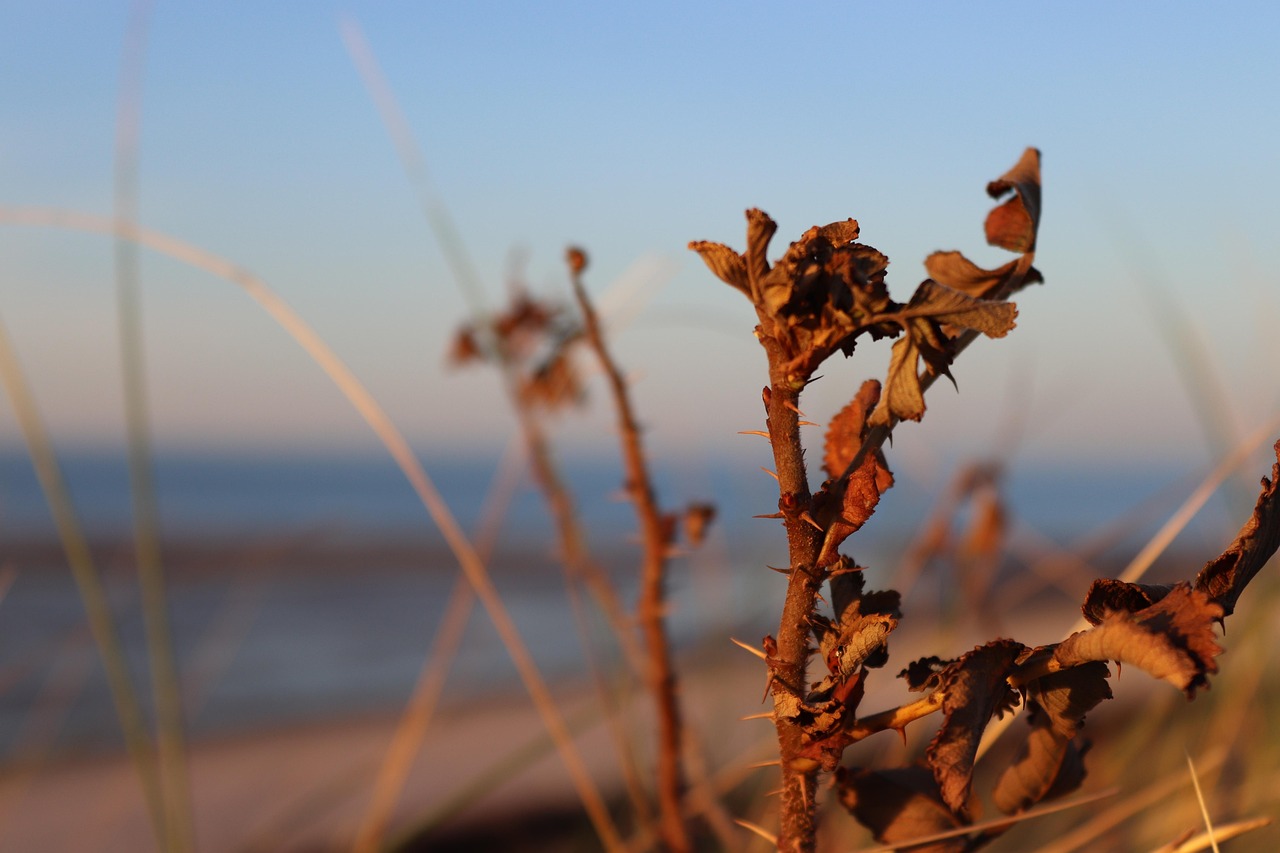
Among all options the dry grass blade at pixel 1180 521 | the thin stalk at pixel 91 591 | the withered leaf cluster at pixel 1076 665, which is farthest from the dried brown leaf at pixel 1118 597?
the thin stalk at pixel 91 591

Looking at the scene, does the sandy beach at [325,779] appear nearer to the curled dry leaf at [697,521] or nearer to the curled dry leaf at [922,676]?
the curled dry leaf at [697,521]

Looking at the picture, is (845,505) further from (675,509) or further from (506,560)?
(506,560)

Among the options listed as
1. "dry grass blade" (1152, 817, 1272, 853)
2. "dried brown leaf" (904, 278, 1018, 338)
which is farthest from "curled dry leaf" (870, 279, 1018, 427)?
"dry grass blade" (1152, 817, 1272, 853)

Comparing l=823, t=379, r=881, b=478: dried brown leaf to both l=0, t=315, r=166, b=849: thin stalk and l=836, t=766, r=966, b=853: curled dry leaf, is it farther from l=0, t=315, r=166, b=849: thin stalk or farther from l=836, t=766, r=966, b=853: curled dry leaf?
l=0, t=315, r=166, b=849: thin stalk

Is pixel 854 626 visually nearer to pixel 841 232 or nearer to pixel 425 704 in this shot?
pixel 841 232

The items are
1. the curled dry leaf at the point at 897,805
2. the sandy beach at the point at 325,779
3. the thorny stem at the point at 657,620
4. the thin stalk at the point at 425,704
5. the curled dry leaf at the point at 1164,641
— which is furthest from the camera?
the sandy beach at the point at 325,779

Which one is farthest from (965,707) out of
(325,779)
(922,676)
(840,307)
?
(325,779)

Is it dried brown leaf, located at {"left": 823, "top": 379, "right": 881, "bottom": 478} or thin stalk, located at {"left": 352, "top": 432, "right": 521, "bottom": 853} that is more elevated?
thin stalk, located at {"left": 352, "top": 432, "right": 521, "bottom": 853}
